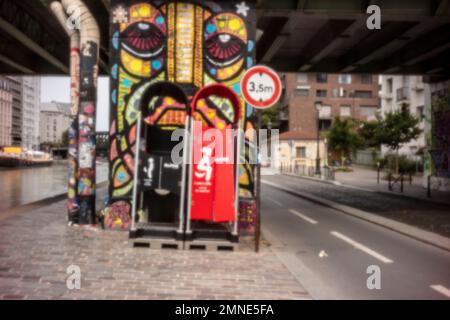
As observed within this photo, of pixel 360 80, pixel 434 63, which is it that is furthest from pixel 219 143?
pixel 360 80

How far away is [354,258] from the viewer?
7.39m

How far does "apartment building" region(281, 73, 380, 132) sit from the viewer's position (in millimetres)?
68938

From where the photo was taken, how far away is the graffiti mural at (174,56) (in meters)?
9.05

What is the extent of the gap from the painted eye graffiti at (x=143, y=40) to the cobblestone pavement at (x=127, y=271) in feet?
12.8

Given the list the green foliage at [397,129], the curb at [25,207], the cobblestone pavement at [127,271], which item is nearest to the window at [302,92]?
the green foliage at [397,129]

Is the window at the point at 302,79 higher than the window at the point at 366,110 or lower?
higher

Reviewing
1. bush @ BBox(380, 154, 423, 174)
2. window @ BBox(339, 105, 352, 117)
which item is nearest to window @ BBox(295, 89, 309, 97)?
window @ BBox(339, 105, 352, 117)

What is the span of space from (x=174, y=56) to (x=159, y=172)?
9.80 ft

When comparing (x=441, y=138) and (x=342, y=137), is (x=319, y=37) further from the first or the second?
(x=342, y=137)

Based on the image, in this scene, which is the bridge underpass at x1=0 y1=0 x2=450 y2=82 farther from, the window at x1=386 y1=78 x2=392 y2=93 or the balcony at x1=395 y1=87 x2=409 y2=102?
the window at x1=386 y1=78 x2=392 y2=93

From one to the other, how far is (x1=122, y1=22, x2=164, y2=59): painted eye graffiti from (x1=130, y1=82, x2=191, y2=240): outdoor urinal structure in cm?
104

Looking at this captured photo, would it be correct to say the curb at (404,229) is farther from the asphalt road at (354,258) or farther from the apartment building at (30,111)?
the apartment building at (30,111)

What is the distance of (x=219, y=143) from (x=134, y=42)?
3391 mm
